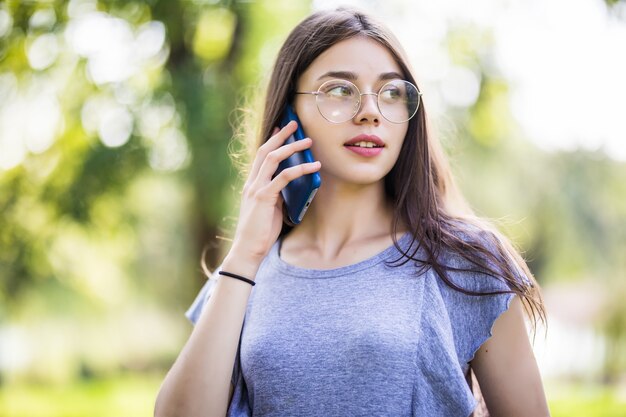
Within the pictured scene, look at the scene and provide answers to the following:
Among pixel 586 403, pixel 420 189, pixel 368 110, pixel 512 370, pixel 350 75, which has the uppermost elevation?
pixel 350 75

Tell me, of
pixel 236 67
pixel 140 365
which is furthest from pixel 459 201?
pixel 140 365

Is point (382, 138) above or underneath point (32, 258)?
above

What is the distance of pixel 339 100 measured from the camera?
6.56 feet

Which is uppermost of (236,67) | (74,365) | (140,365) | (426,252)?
(236,67)

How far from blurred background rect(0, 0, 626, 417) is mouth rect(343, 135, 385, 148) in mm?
3003

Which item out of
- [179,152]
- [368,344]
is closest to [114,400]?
[179,152]

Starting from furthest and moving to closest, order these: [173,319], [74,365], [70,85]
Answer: [173,319] → [74,365] → [70,85]

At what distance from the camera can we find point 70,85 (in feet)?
20.4

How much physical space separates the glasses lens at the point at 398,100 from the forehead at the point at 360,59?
52 millimetres

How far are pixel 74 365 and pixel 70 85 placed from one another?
3547 mm

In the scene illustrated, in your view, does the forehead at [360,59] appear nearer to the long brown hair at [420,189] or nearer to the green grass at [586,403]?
the long brown hair at [420,189]

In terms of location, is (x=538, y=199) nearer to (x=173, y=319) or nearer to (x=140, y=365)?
(x=173, y=319)

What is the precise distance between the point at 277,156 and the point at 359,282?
468mm

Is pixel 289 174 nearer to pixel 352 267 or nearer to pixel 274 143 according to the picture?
pixel 274 143
